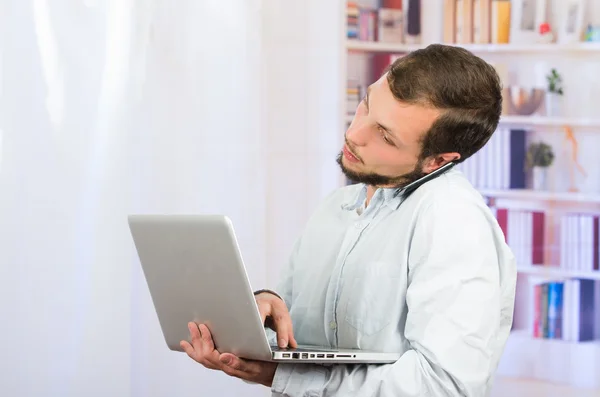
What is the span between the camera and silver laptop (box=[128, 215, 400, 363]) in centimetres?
136

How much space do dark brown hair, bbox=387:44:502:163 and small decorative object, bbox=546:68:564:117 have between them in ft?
8.43

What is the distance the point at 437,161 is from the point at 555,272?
258 centimetres

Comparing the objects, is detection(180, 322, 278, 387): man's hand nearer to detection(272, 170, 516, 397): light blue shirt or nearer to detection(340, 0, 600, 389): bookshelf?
detection(272, 170, 516, 397): light blue shirt

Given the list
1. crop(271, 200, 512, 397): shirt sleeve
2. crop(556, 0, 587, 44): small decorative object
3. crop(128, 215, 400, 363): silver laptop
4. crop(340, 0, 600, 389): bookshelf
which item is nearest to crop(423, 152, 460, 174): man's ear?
crop(271, 200, 512, 397): shirt sleeve

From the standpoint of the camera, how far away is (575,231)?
392 cm

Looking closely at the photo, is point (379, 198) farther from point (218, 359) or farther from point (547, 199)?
point (547, 199)

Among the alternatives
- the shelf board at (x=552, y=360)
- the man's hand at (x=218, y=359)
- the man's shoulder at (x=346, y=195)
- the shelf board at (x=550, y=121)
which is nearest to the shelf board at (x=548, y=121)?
the shelf board at (x=550, y=121)

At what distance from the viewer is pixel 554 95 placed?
3949 mm

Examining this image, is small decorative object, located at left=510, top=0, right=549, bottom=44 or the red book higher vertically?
small decorative object, located at left=510, top=0, right=549, bottom=44

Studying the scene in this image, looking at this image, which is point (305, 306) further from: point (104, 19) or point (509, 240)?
point (509, 240)

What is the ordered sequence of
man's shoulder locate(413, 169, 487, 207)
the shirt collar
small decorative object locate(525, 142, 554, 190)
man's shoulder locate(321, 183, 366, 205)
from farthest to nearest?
small decorative object locate(525, 142, 554, 190) → man's shoulder locate(321, 183, 366, 205) → the shirt collar → man's shoulder locate(413, 169, 487, 207)

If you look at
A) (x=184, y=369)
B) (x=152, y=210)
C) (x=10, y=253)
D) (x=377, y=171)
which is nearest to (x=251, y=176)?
(x=152, y=210)

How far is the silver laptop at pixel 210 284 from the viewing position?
53.4 inches

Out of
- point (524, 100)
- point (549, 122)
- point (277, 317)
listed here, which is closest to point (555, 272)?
point (549, 122)
